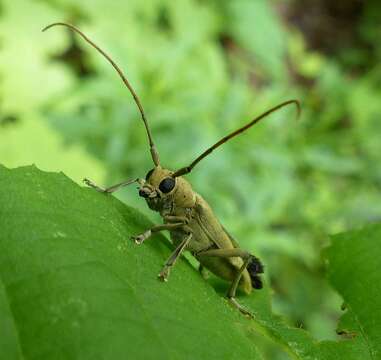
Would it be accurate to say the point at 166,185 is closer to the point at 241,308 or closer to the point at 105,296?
the point at 241,308

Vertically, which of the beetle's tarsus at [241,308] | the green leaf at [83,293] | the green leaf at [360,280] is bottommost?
the green leaf at [83,293]

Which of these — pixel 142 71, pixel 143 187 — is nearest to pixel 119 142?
pixel 142 71

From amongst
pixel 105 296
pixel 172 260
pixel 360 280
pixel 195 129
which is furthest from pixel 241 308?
pixel 195 129

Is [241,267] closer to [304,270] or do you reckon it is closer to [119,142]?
[119,142]

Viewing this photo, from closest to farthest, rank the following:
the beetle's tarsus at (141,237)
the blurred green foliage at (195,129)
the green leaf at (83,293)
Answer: the green leaf at (83,293) < the beetle's tarsus at (141,237) < the blurred green foliage at (195,129)

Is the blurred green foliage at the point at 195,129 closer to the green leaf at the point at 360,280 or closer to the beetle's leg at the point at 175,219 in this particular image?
the beetle's leg at the point at 175,219

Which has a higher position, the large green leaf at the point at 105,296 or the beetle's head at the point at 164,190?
the beetle's head at the point at 164,190

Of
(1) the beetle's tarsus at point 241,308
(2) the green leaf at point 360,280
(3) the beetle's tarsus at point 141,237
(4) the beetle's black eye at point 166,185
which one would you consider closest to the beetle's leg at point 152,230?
(3) the beetle's tarsus at point 141,237

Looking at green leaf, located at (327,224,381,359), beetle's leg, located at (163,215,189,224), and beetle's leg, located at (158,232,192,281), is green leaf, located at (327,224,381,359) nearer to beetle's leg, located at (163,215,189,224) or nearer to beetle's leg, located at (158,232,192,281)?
beetle's leg, located at (158,232,192,281)
